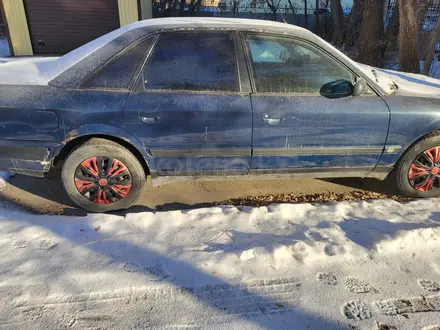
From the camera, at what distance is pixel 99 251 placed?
2555 mm

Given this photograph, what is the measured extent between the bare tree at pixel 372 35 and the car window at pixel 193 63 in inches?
304

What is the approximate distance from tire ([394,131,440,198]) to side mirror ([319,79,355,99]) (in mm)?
880

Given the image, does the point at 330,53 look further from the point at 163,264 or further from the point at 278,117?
the point at 163,264

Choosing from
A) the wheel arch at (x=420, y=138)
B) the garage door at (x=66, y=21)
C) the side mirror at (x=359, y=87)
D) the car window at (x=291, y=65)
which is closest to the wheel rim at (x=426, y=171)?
the wheel arch at (x=420, y=138)

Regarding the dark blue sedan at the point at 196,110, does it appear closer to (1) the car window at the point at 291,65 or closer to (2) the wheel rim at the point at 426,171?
(1) the car window at the point at 291,65

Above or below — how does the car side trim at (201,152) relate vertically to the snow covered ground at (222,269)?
above

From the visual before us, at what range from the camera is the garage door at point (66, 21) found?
32.7ft

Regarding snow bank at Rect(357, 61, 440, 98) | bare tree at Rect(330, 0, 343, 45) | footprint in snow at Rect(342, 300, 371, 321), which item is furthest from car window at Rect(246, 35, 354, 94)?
bare tree at Rect(330, 0, 343, 45)

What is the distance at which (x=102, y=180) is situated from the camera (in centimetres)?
302

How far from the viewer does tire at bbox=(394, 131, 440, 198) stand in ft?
10.6

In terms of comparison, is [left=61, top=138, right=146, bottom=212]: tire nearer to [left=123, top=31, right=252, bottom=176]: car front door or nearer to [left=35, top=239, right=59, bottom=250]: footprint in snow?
[left=123, top=31, right=252, bottom=176]: car front door

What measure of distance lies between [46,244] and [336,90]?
269 cm

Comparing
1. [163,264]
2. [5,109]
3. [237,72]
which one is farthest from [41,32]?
[163,264]

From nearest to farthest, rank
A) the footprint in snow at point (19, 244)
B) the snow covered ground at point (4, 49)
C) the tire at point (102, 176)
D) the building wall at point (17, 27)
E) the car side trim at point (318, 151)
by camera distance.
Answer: the footprint in snow at point (19, 244) < the tire at point (102, 176) < the car side trim at point (318, 151) < the building wall at point (17, 27) < the snow covered ground at point (4, 49)
